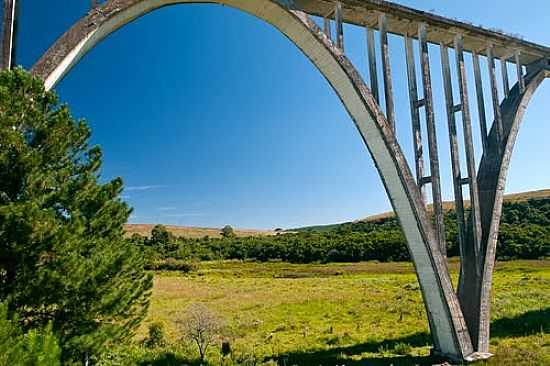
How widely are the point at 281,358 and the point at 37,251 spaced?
8159mm

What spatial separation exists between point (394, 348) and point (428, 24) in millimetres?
9420

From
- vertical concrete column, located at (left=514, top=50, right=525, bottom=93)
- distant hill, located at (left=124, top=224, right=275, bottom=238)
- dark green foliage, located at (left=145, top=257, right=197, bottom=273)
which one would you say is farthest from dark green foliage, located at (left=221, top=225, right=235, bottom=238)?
vertical concrete column, located at (left=514, top=50, right=525, bottom=93)

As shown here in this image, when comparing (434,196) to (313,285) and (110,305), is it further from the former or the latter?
(313,285)

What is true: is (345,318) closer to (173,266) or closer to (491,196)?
(491,196)

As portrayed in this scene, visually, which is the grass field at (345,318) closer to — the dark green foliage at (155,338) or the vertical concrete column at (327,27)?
the dark green foliage at (155,338)

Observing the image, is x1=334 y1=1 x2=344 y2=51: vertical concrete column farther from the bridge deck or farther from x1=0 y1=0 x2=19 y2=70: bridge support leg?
x1=0 y1=0 x2=19 y2=70: bridge support leg

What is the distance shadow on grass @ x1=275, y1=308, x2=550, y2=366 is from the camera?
11228 mm

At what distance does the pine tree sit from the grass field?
19.7ft

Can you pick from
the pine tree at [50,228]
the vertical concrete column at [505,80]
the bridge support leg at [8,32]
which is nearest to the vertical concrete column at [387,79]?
the vertical concrete column at [505,80]

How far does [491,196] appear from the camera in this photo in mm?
11336

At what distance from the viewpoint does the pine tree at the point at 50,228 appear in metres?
6.97

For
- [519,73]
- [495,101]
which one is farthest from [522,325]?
[519,73]

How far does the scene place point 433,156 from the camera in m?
10.4

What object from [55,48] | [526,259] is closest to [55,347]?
[55,48]
